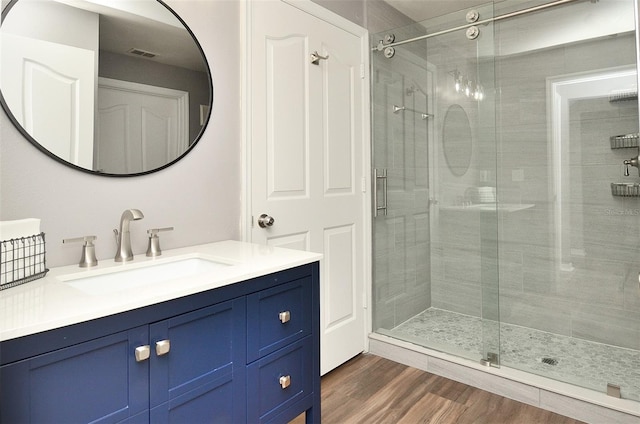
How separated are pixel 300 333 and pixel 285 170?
94 centimetres

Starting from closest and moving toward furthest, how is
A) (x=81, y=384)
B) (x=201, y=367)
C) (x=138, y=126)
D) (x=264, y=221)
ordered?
(x=81, y=384) < (x=201, y=367) < (x=138, y=126) < (x=264, y=221)

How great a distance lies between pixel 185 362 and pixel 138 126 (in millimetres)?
944

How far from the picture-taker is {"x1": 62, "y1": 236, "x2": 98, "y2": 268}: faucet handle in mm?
1336

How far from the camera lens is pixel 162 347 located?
1.04 meters

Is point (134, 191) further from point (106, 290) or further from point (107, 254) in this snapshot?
point (106, 290)

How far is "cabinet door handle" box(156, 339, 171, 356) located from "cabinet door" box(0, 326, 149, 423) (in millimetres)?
40

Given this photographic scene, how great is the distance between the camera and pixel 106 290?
1307 millimetres

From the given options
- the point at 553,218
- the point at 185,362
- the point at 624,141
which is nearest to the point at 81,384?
the point at 185,362

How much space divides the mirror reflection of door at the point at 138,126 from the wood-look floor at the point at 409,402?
1397 millimetres

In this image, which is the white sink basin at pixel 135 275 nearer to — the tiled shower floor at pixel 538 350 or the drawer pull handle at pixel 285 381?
the drawer pull handle at pixel 285 381

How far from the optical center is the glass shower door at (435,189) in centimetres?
253

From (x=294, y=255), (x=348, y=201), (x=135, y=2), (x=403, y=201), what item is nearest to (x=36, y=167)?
(x=135, y=2)

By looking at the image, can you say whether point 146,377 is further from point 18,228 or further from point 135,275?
point 18,228

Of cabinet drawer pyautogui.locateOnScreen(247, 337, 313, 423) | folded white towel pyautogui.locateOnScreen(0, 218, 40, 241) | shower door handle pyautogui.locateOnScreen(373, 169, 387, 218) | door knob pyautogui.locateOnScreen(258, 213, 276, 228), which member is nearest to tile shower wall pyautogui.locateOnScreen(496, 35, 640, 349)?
shower door handle pyautogui.locateOnScreen(373, 169, 387, 218)
